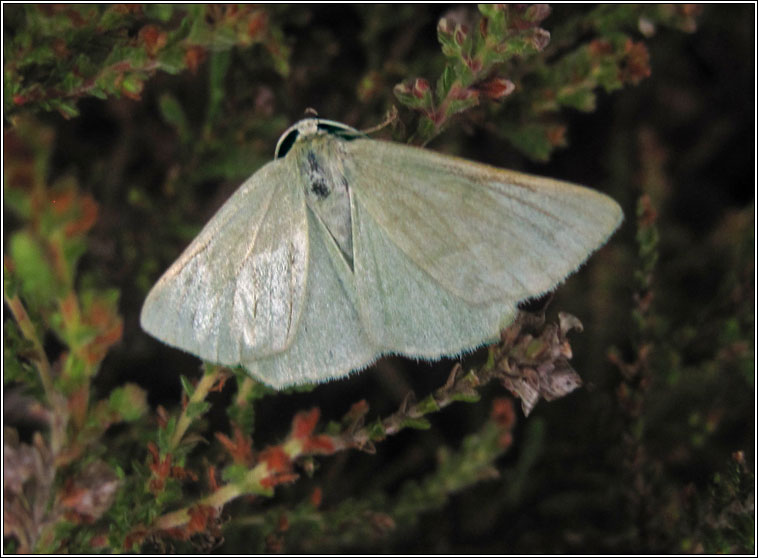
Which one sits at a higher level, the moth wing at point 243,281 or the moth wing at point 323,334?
the moth wing at point 243,281

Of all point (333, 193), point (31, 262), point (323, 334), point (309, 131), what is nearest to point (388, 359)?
point (323, 334)

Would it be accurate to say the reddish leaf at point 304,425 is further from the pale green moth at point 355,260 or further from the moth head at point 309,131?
the moth head at point 309,131

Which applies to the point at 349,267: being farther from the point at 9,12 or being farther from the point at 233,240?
the point at 9,12

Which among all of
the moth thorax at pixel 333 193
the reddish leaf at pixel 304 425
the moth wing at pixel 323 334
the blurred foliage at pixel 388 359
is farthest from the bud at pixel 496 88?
the reddish leaf at pixel 304 425

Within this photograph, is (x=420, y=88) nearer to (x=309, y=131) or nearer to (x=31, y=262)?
(x=309, y=131)

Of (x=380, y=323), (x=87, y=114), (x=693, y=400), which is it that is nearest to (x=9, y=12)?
(x=87, y=114)

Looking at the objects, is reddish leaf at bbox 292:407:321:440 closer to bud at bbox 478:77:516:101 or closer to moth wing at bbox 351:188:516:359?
moth wing at bbox 351:188:516:359
